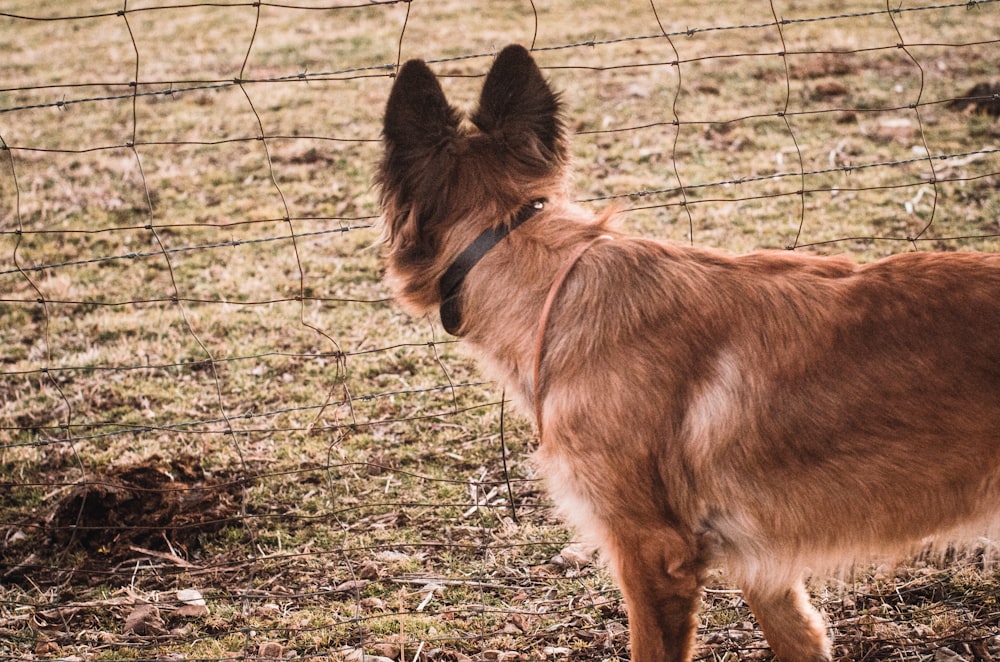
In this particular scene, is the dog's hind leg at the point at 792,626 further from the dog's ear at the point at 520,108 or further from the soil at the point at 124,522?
the soil at the point at 124,522

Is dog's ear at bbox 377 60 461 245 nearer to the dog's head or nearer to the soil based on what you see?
the dog's head

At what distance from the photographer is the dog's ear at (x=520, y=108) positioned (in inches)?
118

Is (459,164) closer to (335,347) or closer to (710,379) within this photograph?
(710,379)

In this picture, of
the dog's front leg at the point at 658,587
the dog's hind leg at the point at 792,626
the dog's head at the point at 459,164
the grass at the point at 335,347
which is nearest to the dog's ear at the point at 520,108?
the dog's head at the point at 459,164

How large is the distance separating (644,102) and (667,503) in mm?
7723

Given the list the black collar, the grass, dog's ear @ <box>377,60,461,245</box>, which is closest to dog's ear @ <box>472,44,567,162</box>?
dog's ear @ <box>377,60,461,245</box>

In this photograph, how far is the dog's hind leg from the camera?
331 centimetres

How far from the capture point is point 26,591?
12.9 ft

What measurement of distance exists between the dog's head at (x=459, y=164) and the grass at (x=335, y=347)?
0.42 metres

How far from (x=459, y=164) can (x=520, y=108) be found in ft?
1.01

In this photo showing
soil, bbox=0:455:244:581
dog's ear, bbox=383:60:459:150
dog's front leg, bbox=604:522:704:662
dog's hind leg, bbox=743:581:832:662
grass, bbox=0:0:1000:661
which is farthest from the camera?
soil, bbox=0:455:244:581

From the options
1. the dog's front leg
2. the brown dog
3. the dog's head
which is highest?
the dog's head

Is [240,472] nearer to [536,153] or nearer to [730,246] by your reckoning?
[536,153]

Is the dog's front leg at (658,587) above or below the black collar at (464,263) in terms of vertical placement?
below
